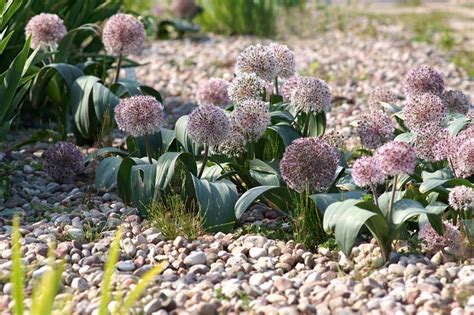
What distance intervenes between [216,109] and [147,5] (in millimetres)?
5890

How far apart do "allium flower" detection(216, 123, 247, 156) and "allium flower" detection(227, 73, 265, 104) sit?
205mm

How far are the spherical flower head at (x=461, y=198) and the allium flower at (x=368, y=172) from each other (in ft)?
1.07

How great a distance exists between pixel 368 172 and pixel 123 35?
194 cm

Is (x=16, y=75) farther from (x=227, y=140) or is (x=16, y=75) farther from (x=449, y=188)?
(x=449, y=188)

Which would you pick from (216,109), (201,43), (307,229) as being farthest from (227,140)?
(201,43)

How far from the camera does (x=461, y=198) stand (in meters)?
3.37

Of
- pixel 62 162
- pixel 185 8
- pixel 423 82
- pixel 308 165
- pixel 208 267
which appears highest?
pixel 185 8

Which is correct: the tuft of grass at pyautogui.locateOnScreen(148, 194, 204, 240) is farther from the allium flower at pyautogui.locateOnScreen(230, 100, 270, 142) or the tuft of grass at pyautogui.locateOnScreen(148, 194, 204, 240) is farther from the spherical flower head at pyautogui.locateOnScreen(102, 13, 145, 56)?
the spherical flower head at pyautogui.locateOnScreen(102, 13, 145, 56)

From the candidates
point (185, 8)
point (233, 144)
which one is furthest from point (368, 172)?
point (185, 8)

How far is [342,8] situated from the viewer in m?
10.6

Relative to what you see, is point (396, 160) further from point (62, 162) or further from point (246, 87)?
point (62, 162)

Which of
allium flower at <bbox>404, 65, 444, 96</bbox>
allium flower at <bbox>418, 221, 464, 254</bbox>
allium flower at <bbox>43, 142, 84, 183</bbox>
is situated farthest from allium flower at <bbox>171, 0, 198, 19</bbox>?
allium flower at <bbox>418, 221, 464, 254</bbox>

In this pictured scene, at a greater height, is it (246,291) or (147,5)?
(147,5)

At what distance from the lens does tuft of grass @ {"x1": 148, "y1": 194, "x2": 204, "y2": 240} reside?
3.73m
